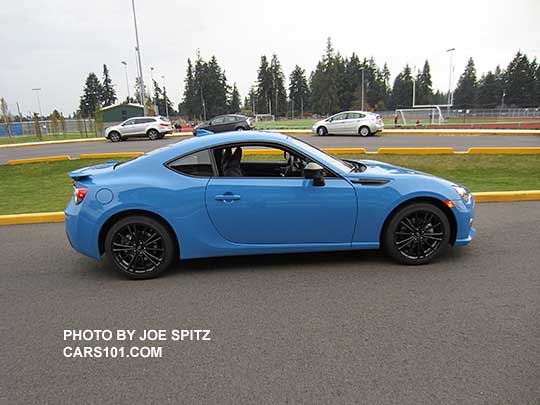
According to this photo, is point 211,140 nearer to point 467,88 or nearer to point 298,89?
point 298,89

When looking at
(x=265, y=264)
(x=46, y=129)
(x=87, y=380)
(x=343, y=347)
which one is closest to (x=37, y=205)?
(x=265, y=264)

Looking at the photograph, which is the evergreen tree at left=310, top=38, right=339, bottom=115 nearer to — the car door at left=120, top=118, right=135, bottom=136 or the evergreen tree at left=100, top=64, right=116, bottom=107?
the evergreen tree at left=100, top=64, right=116, bottom=107

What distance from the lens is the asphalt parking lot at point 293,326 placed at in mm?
2180

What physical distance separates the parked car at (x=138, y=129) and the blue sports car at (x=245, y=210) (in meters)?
19.7

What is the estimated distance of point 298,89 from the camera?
4574 inches

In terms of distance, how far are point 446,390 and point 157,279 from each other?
107 inches

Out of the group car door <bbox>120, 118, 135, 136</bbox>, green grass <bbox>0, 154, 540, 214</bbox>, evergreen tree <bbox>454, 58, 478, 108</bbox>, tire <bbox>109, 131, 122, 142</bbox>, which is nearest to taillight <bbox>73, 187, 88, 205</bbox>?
green grass <bbox>0, 154, 540, 214</bbox>

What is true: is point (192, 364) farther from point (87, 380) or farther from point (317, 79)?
point (317, 79)

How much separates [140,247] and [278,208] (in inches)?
56.8

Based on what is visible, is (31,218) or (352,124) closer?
(31,218)

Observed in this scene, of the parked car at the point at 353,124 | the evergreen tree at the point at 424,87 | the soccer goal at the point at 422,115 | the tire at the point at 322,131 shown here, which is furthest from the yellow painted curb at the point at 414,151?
the evergreen tree at the point at 424,87

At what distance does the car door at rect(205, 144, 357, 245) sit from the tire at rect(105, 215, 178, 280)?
556mm

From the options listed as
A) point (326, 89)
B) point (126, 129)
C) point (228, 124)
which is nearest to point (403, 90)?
point (326, 89)

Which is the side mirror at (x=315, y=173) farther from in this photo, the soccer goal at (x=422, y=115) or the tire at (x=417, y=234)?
the soccer goal at (x=422, y=115)
